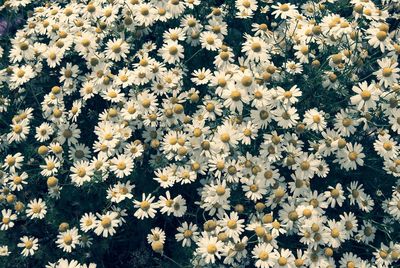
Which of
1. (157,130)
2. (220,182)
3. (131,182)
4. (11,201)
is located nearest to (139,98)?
(157,130)

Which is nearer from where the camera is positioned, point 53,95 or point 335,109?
point 335,109

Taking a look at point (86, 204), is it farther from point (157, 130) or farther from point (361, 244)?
point (361, 244)

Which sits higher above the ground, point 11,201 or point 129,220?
point 11,201

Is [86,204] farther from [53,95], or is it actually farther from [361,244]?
[361,244]

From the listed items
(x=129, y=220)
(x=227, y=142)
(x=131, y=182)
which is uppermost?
(x=227, y=142)

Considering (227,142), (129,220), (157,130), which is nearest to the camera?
(227,142)

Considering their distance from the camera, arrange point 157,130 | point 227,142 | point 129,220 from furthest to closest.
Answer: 1. point 129,220
2. point 157,130
3. point 227,142
